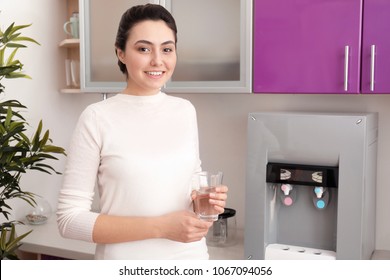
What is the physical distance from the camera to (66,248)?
2082 millimetres

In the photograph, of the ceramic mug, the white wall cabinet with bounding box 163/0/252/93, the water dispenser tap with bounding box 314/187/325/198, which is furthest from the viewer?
the ceramic mug

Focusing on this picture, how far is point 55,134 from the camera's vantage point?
2.64 metres

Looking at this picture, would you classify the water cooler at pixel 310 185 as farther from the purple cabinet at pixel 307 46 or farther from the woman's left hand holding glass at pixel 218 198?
the woman's left hand holding glass at pixel 218 198

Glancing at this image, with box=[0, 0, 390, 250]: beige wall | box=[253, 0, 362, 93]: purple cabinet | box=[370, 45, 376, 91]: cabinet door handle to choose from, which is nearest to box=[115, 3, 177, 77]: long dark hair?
box=[253, 0, 362, 93]: purple cabinet

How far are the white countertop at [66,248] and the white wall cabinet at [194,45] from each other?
66 cm

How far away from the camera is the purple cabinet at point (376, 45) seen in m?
1.68

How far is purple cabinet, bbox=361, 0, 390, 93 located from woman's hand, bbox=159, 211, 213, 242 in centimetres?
87

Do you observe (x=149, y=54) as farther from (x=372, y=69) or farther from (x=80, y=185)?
(x=372, y=69)

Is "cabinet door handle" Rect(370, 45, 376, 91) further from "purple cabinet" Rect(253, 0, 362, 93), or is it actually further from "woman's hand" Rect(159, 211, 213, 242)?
"woman's hand" Rect(159, 211, 213, 242)

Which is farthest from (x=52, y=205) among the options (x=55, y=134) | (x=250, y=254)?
(x=250, y=254)

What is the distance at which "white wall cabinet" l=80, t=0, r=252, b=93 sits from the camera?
196 centimetres

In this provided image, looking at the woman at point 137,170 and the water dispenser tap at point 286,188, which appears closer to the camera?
the woman at point 137,170

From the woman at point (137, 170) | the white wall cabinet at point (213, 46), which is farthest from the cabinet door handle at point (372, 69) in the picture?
the woman at point (137, 170)
